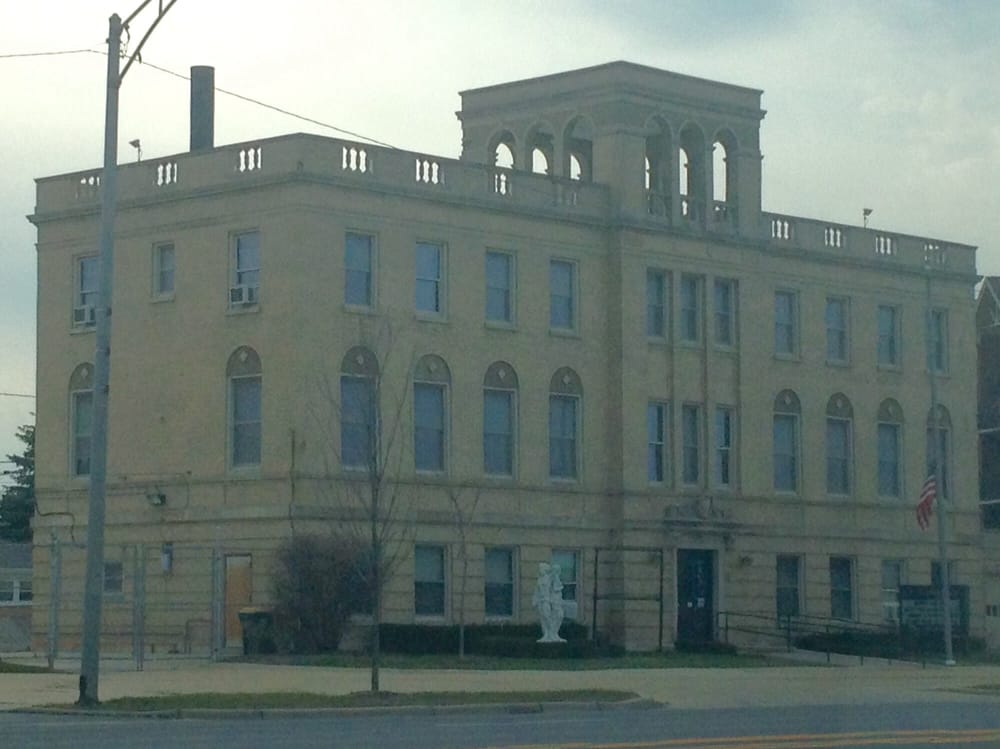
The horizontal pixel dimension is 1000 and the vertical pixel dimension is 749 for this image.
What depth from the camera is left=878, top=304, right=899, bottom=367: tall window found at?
63.9m

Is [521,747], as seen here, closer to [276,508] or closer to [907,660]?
[276,508]

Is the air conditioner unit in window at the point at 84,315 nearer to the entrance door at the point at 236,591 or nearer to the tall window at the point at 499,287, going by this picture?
the entrance door at the point at 236,591

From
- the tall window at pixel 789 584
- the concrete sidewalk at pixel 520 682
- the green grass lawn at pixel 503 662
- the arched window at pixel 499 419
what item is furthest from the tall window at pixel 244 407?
the tall window at pixel 789 584

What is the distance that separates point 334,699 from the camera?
32.2 meters

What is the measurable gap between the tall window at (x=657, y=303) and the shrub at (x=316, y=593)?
506 inches

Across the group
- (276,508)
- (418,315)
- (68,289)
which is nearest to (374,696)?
(276,508)

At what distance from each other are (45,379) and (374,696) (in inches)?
986

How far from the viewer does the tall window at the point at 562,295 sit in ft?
182

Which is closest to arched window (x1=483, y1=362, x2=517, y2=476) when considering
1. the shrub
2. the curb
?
the shrub

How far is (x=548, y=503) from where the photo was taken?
54.8m

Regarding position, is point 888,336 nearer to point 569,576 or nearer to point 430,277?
point 569,576

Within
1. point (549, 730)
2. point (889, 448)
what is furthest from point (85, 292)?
point (549, 730)

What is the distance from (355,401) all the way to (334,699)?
18918 millimetres

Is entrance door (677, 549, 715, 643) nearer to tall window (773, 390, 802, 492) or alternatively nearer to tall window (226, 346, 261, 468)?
tall window (773, 390, 802, 492)
